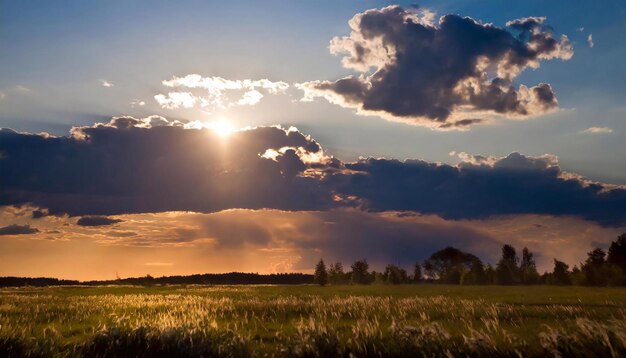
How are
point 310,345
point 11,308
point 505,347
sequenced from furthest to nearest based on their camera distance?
1. point 11,308
2. point 310,345
3. point 505,347

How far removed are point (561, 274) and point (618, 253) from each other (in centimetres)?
1378

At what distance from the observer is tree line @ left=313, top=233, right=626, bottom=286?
114m

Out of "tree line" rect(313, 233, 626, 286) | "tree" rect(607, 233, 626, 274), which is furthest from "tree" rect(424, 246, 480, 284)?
"tree" rect(607, 233, 626, 274)

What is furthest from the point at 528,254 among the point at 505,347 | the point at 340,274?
the point at 505,347

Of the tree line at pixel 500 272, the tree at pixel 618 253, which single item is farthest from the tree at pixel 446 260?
the tree at pixel 618 253

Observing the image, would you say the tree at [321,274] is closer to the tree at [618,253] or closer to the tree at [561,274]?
the tree at [561,274]

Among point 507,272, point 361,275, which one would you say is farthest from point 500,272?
point 361,275

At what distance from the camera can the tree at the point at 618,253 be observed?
122 metres

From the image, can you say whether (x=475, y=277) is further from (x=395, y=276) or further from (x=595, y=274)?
(x=595, y=274)

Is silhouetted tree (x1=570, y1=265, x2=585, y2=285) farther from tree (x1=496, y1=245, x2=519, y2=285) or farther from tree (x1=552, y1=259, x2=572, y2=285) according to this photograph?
tree (x1=496, y1=245, x2=519, y2=285)

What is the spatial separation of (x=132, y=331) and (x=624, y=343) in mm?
9511

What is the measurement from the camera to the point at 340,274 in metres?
196

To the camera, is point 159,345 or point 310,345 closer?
point 310,345

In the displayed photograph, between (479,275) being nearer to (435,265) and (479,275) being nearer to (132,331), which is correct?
(435,265)
